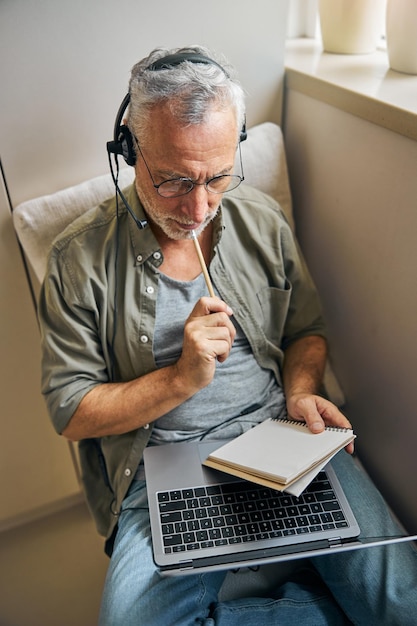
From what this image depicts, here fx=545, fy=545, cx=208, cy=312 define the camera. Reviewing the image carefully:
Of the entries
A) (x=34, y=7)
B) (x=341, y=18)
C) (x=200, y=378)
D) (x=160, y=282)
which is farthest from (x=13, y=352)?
(x=341, y=18)

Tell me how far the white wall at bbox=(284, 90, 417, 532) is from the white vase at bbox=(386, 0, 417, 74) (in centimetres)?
19

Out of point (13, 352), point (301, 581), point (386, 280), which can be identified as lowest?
point (301, 581)

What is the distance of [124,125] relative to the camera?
3.37 ft

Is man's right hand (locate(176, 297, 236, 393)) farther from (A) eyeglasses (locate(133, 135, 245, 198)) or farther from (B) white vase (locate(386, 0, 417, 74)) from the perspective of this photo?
(B) white vase (locate(386, 0, 417, 74))

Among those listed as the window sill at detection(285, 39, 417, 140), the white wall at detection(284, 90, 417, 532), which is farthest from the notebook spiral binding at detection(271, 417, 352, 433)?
A: the window sill at detection(285, 39, 417, 140)

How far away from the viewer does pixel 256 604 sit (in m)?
1.02

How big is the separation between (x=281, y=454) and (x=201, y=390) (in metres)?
0.26

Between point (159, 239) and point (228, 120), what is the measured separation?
0.29 m

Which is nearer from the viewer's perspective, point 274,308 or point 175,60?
point 175,60

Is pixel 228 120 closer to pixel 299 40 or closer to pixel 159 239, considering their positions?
pixel 159 239

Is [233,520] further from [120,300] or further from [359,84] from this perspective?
[359,84]

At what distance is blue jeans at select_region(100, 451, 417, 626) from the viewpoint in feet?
3.12

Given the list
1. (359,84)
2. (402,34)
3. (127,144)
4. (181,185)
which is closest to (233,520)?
(181,185)

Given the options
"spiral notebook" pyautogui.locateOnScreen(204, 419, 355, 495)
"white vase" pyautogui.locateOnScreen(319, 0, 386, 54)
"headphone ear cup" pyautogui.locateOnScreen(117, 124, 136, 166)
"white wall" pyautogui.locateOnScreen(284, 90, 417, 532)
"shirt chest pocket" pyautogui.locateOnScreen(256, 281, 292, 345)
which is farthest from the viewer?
"white vase" pyautogui.locateOnScreen(319, 0, 386, 54)
